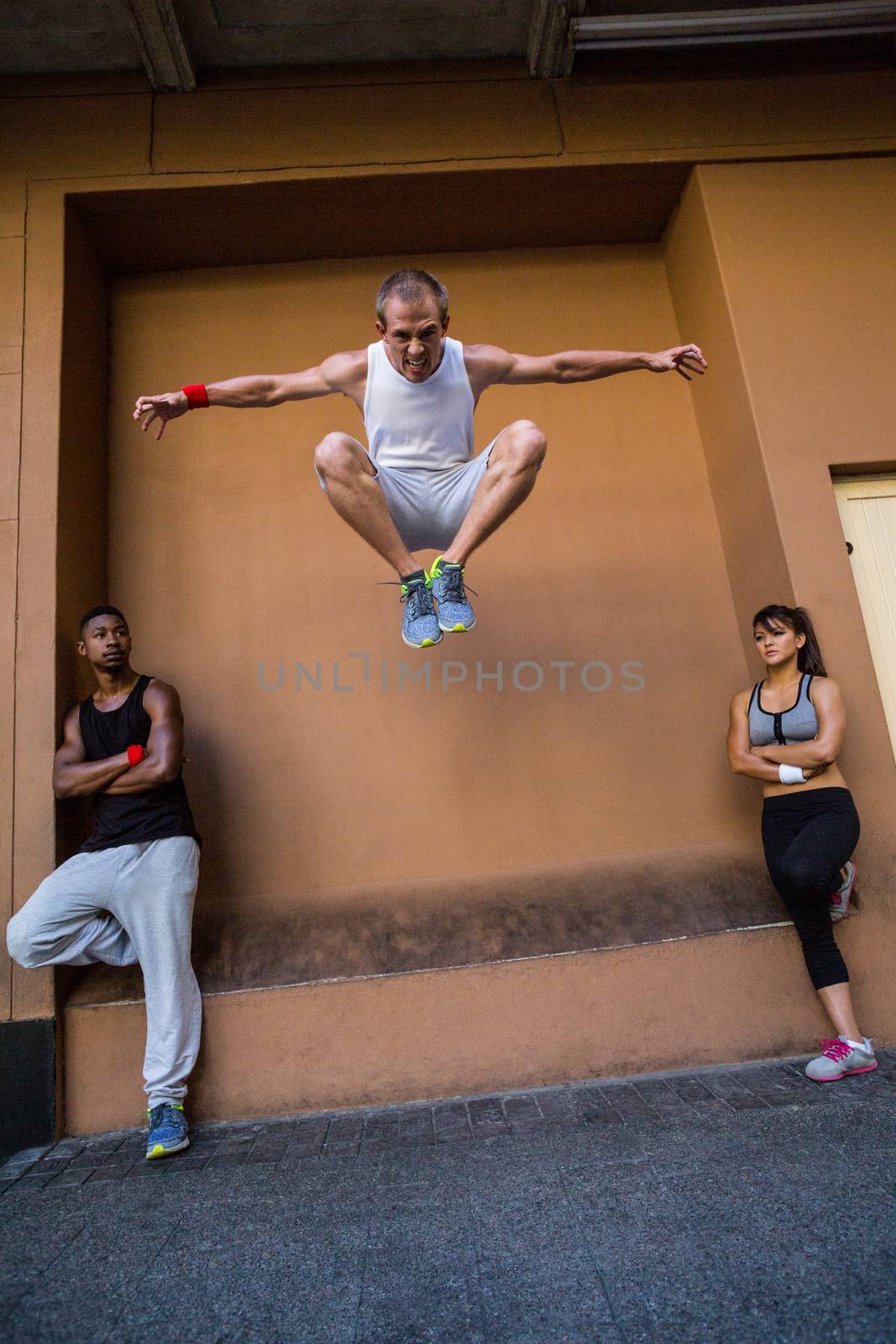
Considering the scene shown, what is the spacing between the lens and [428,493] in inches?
118

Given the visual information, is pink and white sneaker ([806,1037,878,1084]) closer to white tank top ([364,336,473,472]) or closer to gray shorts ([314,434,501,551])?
gray shorts ([314,434,501,551])

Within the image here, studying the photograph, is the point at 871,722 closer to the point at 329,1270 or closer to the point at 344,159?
the point at 329,1270

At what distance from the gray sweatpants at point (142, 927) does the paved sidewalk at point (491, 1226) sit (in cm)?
33

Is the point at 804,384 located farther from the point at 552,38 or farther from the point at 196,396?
the point at 196,396

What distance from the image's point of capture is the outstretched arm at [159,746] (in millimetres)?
3043

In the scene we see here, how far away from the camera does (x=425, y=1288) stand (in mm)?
1733

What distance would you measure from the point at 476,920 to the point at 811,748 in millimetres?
1440

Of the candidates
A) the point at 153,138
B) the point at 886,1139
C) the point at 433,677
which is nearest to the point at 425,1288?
the point at 886,1139

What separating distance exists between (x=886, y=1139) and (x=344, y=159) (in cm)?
435

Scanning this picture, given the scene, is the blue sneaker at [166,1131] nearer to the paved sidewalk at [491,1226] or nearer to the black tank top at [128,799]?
the paved sidewalk at [491,1226]

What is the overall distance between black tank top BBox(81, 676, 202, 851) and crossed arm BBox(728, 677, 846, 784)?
6.89 feet

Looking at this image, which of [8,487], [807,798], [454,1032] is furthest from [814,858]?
[8,487]

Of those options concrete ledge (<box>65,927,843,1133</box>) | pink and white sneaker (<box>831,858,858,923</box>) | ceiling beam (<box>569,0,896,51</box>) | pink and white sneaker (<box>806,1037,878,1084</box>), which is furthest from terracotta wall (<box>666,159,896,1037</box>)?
concrete ledge (<box>65,927,843,1133</box>)

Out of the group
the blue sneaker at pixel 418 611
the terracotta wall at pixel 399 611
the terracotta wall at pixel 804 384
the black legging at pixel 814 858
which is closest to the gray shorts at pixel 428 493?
the blue sneaker at pixel 418 611
